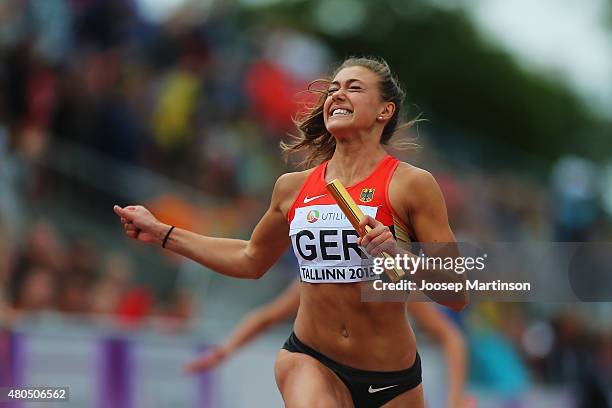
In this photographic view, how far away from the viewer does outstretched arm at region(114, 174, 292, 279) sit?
6.55 m

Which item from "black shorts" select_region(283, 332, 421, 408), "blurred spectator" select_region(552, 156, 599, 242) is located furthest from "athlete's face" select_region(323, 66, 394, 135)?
"blurred spectator" select_region(552, 156, 599, 242)

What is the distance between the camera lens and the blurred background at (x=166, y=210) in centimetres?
1044

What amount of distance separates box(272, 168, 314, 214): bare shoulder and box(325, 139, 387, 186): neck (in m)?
0.15

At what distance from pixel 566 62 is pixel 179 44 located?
45.7 metres

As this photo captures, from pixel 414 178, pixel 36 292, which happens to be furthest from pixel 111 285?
pixel 414 178

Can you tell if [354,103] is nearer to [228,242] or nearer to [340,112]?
[340,112]

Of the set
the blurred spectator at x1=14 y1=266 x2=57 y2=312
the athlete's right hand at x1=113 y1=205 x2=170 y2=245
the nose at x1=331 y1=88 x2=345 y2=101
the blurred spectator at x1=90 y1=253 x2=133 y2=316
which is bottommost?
the athlete's right hand at x1=113 y1=205 x2=170 y2=245

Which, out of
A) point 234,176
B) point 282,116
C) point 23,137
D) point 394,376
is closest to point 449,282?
point 394,376

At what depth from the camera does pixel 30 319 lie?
978 centimetres

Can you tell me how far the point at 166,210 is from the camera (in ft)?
43.8

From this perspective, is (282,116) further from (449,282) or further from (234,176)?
(449,282)

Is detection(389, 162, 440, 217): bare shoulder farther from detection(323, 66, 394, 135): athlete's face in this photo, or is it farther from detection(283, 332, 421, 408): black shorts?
detection(283, 332, 421, 408): black shorts

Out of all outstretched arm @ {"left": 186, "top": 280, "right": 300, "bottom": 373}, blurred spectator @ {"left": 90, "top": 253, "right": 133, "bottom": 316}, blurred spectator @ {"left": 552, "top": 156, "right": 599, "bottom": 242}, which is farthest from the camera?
blurred spectator @ {"left": 552, "top": 156, "right": 599, "bottom": 242}

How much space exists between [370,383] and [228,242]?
47.2 inches
